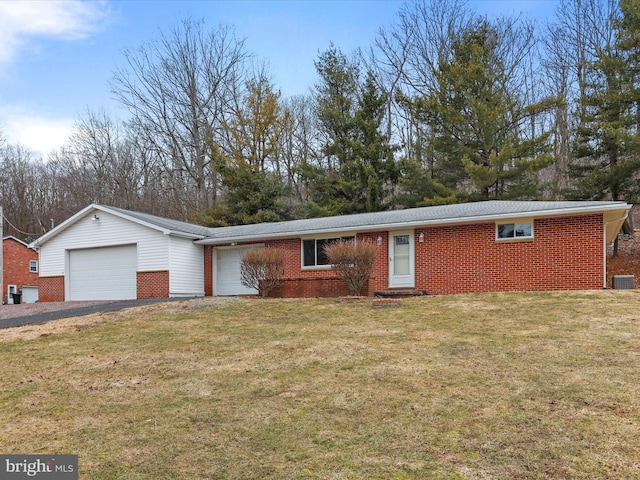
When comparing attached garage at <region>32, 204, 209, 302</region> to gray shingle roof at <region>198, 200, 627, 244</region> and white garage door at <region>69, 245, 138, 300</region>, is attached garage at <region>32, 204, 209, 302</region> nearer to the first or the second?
white garage door at <region>69, 245, 138, 300</region>

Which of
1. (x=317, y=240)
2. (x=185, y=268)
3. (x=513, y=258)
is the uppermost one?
(x=317, y=240)

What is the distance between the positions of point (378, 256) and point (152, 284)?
27.8 ft

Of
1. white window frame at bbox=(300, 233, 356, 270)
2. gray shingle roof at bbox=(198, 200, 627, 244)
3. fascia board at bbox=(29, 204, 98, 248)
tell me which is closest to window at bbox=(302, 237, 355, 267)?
white window frame at bbox=(300, 233, 356, 270)

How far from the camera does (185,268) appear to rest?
18.9m

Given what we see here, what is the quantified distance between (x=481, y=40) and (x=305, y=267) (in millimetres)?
17766

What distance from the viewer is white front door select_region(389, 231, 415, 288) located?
15992 millimetres

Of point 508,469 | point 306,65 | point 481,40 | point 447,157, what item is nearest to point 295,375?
point 508,469

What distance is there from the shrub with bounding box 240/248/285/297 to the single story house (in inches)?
13.8

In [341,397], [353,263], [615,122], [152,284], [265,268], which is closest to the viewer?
[341,397]

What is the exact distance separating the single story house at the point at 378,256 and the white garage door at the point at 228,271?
1.6 inches

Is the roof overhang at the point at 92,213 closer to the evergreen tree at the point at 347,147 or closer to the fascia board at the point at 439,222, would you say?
the fascia board at the point at 439,222

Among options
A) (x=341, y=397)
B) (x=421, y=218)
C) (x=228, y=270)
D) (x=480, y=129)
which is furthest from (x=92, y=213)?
(x=480, y=129)

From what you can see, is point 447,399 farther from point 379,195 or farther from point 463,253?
point 379,195

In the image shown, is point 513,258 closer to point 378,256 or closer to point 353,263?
point 378,256
